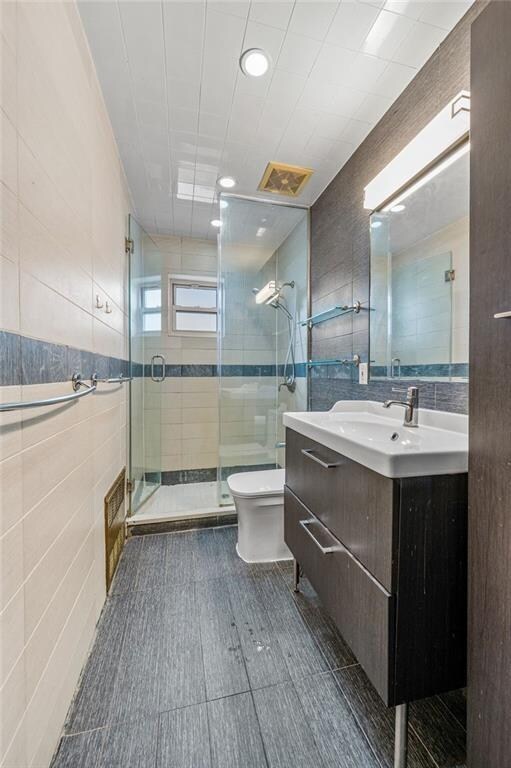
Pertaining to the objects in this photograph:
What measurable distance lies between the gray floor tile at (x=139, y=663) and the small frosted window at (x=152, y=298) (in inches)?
85.9

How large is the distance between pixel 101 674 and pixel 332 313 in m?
2.05

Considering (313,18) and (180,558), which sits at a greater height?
(313,18)

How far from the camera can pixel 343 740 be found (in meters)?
0.90

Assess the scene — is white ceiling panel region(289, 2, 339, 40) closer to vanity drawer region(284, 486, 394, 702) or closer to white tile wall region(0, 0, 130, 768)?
white tile wall region(0, 0, 130, 768)

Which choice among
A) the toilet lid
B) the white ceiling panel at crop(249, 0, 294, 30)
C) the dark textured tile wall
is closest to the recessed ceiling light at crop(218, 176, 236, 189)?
the dark textured tile wall

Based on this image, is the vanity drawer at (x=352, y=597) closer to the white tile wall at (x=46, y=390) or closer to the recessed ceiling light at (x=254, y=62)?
the white tile wall at (x=46, y=390)

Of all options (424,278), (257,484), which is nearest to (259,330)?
(257,484)

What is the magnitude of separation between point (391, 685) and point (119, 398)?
5.87 feet

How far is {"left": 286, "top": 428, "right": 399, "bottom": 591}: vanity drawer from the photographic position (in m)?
0.77

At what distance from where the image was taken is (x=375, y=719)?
0.95 m

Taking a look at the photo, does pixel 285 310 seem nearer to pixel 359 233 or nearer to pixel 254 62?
pixel 359 233

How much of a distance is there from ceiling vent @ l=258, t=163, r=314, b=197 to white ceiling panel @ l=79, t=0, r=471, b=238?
53mm

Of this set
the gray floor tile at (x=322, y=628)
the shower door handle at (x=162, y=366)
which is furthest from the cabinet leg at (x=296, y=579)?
the shower door handle at (x=162, y=366)

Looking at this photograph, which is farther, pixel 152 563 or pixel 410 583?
pixel 152 563
